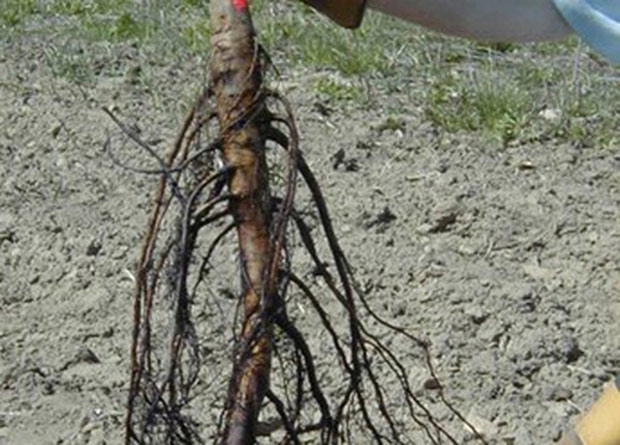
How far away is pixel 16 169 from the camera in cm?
440

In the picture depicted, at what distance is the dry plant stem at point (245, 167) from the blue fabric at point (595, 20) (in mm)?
420

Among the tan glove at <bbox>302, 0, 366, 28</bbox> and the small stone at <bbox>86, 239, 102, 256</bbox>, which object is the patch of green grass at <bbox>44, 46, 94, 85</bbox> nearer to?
the small stone at <bbox>86, 239, 102, 256</bbox>

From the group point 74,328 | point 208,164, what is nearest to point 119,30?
point 74,328

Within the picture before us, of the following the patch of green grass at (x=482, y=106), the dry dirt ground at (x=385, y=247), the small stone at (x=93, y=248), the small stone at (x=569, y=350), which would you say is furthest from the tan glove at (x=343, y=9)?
the patch of green grass at (x=482, y=106)

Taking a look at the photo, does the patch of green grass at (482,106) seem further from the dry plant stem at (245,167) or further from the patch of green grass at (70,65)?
the dry plant stem at (245,167)

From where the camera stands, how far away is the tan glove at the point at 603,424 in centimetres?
270

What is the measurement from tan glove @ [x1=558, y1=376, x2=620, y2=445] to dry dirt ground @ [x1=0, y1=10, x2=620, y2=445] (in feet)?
1.78

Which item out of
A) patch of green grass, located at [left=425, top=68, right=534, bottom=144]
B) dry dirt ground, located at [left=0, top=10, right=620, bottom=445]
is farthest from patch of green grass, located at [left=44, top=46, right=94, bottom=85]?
patch of green grass, located at [left=425, top=68, right=534, bottom=144]

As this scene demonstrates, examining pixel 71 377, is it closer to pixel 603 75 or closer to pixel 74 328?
pixel 74 328

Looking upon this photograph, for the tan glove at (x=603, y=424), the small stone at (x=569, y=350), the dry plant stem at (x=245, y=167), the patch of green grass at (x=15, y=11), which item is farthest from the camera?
the patch of green grass at (x=15, y=11)

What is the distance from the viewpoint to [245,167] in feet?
8.13

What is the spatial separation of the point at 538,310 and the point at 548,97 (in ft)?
4.18

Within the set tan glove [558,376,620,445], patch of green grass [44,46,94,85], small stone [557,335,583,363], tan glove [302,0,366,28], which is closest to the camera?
tan glove [302,0,366,28]

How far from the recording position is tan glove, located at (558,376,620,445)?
106 inches
